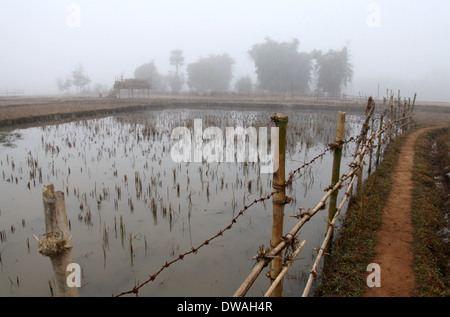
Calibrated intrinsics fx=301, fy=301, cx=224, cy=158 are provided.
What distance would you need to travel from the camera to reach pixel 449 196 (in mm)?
6316

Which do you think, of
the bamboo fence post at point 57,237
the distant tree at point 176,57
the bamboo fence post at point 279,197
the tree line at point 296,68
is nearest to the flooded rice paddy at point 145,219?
the bamboo fence post at point 279,197

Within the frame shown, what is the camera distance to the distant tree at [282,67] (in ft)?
158

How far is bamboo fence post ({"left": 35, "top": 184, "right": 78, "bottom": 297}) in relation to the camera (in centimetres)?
139

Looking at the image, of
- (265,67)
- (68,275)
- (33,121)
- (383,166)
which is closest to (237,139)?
(383,166)

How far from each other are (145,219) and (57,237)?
389cm

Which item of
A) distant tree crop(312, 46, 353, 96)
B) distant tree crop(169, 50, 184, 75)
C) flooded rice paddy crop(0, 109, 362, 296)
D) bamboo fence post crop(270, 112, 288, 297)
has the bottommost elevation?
flooded rice paddy crop(0, 109, 362, 296)

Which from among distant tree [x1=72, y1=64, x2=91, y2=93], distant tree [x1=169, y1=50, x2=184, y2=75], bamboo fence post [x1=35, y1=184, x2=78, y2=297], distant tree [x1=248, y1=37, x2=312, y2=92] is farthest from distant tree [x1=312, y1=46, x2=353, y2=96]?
distant tree [x1=72, y1=64, x2=91, y2=93]

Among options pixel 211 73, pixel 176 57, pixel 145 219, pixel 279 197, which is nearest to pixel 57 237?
pixel 279 197

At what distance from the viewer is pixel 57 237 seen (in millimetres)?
1456

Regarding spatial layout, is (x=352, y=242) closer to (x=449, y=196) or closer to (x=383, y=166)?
(x=449, y=196)

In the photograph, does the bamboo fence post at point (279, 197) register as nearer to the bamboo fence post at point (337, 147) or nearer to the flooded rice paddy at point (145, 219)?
the flooded rice paddy at point (145, 219)

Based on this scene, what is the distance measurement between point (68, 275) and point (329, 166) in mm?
8513

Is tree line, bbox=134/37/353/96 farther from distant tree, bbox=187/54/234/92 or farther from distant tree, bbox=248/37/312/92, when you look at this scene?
distant tree, bbox=187/54/234/92

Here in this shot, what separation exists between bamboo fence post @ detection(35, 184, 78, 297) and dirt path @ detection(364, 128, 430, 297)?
2879mm
